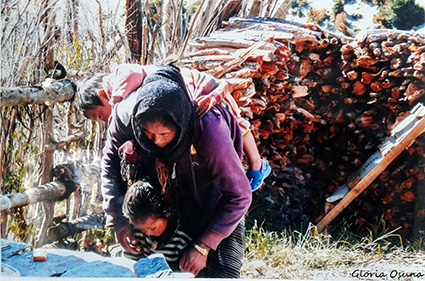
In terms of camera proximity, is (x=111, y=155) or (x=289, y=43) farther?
(x=289, y=43)

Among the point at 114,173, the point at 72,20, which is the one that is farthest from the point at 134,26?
the point at 114,173

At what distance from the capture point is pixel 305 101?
328 centimetres

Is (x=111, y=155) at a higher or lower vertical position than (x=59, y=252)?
higher

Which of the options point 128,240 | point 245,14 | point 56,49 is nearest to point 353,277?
point 128,240

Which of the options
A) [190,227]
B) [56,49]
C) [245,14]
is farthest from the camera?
[245,14]

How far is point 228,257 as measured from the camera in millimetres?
3086

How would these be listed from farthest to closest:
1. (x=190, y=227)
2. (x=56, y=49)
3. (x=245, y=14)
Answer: (x=245, y=14)
(x=56, y=49)
(x=190, y=227)

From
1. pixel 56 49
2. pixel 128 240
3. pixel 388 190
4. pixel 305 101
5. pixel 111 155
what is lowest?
pixel 128 240

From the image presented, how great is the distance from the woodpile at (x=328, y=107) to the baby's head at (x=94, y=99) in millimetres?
657

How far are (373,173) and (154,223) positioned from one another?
153 centimetres

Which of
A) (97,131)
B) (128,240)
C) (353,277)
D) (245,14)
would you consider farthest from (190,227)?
(245,14)

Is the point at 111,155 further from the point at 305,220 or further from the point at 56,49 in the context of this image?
the point at 305,220

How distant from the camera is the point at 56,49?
3.23m

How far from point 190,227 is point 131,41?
1.37 metres
